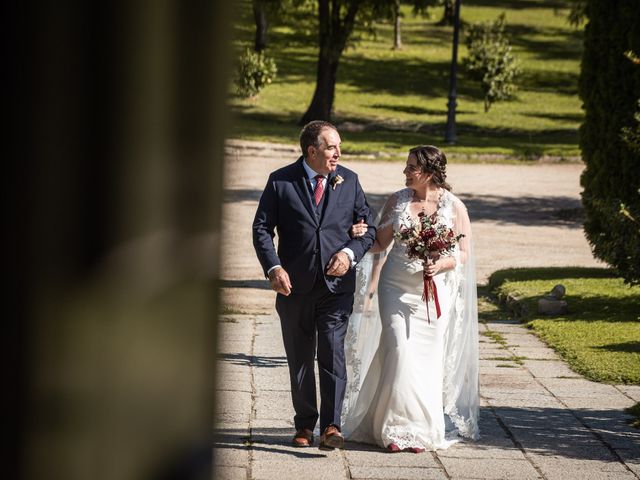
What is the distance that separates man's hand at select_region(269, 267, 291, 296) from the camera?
6996 mm

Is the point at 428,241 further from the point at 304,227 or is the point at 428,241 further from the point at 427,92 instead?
the point at 427,92

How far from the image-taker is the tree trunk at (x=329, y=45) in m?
39.5

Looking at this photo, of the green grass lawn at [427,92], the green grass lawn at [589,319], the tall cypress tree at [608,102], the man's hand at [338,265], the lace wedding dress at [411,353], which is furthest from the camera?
the green grass lawn at [427,92]

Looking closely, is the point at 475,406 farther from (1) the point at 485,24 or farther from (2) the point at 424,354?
(1) the point at 485,24

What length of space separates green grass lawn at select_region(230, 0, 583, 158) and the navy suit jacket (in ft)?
70.1

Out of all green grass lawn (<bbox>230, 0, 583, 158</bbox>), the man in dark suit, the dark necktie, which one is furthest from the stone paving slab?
green grass lawn (<bbox>230, 0, 583, 158</bbox>)

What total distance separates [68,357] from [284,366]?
9.05 m

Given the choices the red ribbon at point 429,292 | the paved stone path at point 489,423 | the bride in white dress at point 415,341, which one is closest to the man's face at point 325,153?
the bride in white dress at point 415,341

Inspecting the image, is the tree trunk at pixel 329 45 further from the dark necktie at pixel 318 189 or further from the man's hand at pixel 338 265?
the man's hand at pixel 338 265

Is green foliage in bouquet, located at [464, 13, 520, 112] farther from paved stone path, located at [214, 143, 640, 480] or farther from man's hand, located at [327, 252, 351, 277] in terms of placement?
man's hand, located at [327, 252, 351, 277]

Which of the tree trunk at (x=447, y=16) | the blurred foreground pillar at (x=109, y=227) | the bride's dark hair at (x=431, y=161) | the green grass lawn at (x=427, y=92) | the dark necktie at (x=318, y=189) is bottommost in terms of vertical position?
the green grass lawn at (x=427, y=92)

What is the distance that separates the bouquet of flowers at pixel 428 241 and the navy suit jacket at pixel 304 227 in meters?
0.47

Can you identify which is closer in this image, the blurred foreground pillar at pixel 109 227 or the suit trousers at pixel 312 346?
the blurred foreground pillar at pixel 109 227

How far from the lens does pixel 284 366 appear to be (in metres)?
9.81
